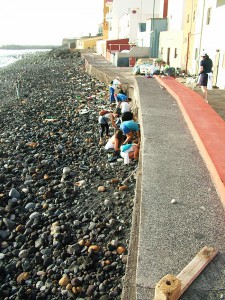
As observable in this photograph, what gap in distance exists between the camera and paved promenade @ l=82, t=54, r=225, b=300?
2869 millimetres

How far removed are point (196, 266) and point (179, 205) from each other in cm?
112

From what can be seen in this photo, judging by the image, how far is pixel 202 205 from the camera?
3.91 metres

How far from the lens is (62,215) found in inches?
205

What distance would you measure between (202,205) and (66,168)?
12.5 ft

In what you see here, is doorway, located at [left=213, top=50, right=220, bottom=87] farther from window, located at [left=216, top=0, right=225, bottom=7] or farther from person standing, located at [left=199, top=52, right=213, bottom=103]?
person standing, located at [left=199, top=52, right=213, bottom=103]

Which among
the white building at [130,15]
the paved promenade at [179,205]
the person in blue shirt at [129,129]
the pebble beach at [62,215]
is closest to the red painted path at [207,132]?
the paved promenade at [179,205]

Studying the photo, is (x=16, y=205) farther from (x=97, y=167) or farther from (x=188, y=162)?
(x=188, y=162)

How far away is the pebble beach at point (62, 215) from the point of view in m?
3.87

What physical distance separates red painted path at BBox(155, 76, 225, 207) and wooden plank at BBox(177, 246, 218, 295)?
3.33ft

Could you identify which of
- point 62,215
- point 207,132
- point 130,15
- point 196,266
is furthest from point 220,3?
point 130,15

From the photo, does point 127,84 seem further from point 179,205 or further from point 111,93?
point 179,205

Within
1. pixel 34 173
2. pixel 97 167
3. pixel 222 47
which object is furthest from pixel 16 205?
pixel 222 47

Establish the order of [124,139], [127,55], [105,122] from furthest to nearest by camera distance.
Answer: [127,55] < [105,122] < [124,139]

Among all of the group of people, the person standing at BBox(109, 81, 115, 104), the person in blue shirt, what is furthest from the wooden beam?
the person standing at BBox(109, 81, 115, 104)
